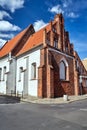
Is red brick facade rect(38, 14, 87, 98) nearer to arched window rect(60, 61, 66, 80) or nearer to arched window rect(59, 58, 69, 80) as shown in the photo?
arched window rect(59, 58, 69, 80)

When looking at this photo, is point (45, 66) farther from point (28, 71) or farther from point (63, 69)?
point (63, 69)

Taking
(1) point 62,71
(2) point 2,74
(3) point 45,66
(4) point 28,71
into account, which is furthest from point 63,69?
(2) point 2,74

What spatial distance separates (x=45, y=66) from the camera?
2339 centimetres

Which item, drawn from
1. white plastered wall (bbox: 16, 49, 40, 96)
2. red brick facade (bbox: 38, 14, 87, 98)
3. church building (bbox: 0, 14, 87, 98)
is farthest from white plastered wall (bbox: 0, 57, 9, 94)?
red brick facade (bbox: 38, 14, 87, 98)

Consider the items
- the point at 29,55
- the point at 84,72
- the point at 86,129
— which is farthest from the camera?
the point at 84,72

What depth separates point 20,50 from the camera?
3092 cm

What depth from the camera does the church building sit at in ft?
76.0

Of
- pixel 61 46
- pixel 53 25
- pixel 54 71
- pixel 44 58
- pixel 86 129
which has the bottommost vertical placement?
pixel 86 129

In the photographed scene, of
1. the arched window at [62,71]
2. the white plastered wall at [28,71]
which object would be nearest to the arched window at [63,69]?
the arched window at [62,71]

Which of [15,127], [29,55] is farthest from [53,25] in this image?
[15,127]

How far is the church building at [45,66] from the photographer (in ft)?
76.0

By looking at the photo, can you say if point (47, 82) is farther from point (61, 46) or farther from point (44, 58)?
point (61, 46)

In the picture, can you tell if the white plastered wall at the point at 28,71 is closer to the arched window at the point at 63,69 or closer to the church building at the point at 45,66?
the church building at the point at 45,66

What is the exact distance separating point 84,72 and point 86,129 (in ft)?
92.0
